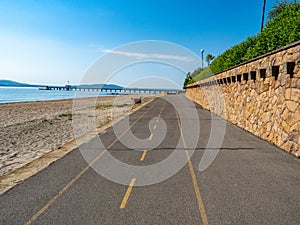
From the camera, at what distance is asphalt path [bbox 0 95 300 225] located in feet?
15.6

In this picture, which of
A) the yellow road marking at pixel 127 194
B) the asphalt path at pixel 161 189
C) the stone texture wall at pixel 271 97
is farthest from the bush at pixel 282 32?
the yellow road marking at pixel 127 194

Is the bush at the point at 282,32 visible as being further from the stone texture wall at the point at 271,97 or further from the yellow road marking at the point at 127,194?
the yellow road marking at the point at 127,194

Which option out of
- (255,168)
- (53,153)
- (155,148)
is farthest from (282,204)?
(53,153)

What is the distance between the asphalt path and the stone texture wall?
1054 mm

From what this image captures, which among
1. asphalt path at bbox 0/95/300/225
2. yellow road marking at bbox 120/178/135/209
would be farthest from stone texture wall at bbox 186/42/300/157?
yellow road marking at bbox 120/178/135/209

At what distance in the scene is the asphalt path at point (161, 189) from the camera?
15.6ft

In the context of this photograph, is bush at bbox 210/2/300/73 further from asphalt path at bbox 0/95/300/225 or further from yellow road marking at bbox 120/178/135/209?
yellow road marking at bbox 120/178/135/209

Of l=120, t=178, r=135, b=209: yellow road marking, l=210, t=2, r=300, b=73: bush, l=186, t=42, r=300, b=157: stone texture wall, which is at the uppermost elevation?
l=210, t=2, r=300, b=73: bush

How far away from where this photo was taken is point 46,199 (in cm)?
559

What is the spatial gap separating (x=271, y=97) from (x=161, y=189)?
829cm

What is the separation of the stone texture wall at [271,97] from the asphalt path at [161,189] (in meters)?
1.05

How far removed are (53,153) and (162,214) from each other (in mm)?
6793

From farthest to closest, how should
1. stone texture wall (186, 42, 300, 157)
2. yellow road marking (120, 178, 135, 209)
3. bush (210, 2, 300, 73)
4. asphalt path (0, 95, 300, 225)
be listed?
bush (210, 2, 300, 73)
stone texture wall (186, 42, 300, 157)
yellow road marking (120, 178, 135, 209)
asphalt path (0, 95, 300, 225)

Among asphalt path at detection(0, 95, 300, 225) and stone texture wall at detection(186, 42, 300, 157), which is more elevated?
stone texture wall at detection(186, 42, 300, 157)
